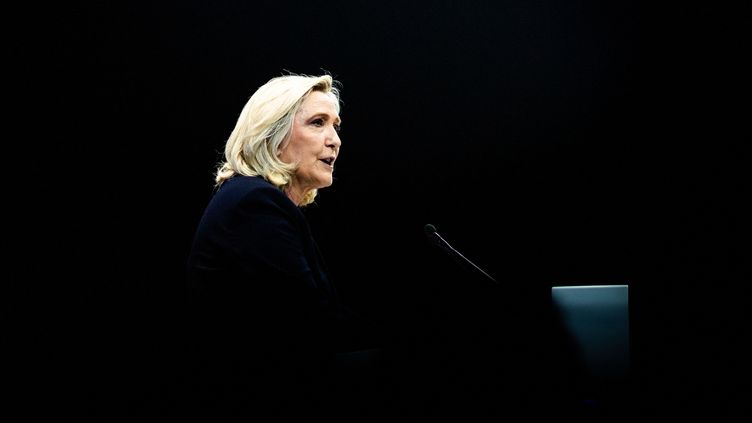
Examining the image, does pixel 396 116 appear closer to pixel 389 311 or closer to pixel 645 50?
pixel 389 311

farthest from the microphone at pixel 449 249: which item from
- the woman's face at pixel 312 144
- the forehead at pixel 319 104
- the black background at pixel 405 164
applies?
the black background at pixel 405 164

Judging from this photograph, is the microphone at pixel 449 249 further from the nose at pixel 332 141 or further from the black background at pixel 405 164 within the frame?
the black background at pixel 405 164

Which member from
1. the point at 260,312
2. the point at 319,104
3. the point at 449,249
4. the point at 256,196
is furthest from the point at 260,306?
the point at 319,104

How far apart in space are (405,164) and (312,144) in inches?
38.7

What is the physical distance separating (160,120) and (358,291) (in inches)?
42.4

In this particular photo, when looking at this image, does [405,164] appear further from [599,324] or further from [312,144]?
[599,324]

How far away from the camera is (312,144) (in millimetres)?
1655

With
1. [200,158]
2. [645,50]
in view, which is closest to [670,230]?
[645,50]

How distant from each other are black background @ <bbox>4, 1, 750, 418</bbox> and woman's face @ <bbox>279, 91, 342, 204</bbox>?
2.75 ft

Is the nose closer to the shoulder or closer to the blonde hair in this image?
the blonde hair

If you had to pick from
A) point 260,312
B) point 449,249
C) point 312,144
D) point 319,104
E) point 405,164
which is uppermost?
point 405,164

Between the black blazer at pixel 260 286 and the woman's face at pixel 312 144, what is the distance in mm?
297

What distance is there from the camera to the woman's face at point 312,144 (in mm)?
1645

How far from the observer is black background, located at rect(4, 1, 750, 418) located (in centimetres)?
216
